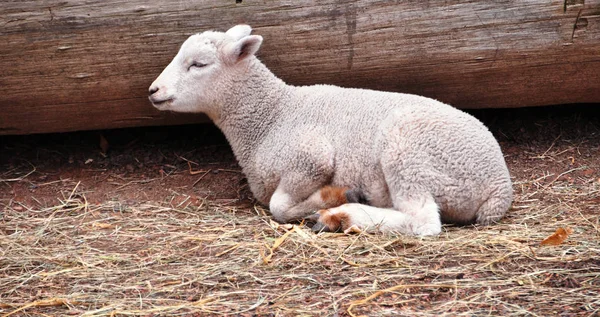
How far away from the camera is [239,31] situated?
5742 millimetres

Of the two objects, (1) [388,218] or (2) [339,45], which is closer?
(1) [388,218]

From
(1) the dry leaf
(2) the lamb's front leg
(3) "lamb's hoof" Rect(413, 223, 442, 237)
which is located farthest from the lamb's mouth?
(1) the dry leaf

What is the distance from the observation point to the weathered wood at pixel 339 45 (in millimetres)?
5867

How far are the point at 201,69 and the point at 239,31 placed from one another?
40 cm

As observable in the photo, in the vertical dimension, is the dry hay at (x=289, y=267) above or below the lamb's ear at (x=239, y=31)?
below

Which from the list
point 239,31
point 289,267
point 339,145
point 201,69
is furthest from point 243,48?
point 289,267

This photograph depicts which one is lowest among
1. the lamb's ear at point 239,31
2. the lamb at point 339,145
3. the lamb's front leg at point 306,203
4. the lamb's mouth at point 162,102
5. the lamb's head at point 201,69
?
the lamb's front leg at point 306,203

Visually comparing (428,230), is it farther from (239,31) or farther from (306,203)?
(239,31)

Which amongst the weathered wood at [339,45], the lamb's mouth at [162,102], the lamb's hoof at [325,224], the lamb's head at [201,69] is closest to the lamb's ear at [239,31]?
the lamb's head at [201,69]

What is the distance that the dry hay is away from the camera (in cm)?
386

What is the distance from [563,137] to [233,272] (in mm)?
3607

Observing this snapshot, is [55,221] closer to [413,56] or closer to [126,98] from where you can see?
[126,98]

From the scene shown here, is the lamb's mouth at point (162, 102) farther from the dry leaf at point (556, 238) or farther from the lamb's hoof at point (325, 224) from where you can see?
the dry leaf at point (556, 238)

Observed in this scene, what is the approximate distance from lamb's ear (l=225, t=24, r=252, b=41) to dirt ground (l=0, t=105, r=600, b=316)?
129cm
